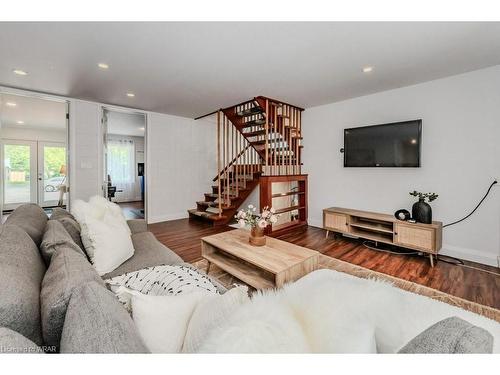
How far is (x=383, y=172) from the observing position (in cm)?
355

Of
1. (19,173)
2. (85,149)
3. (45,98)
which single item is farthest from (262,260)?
(19,173)

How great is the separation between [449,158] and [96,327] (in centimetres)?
390

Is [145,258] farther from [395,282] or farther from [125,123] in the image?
[125,123]

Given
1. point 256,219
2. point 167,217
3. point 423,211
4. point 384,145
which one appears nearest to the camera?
point 256,219

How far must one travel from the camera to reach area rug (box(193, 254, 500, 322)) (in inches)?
70.9

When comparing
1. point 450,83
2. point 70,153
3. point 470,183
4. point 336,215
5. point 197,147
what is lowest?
point 336,215

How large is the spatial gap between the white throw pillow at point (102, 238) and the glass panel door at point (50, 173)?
6114 mm

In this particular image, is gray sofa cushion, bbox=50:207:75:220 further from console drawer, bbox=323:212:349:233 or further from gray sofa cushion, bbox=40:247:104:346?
console drawer, bbox=323:212:349:233

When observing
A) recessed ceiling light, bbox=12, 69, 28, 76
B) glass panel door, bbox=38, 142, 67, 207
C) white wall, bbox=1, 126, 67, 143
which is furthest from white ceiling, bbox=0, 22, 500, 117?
glass panel door, bbox=38, 142, 67, 207

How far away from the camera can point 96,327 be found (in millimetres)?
585

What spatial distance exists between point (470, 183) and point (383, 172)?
1003 millimetres

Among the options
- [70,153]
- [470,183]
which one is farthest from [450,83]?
[70,153]

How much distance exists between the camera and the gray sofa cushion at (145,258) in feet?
5.01
